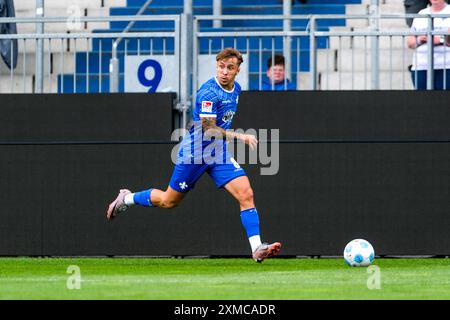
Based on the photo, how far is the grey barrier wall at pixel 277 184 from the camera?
16.2m

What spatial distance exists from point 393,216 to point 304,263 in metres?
1.67

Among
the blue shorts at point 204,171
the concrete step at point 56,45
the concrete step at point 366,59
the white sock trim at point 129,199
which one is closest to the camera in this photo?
the blue shorts at point 204,171

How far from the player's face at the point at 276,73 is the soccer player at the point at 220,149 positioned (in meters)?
2.41

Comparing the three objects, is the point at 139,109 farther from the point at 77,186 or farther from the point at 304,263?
the point at 304,263

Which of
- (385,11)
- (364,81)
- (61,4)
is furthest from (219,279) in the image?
(61,4)

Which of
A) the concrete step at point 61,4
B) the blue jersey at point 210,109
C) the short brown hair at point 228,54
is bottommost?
the blue jersey at point 210,109

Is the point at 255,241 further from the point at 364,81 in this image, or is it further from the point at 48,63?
the point at 48,63

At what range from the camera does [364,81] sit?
1692 centimetres

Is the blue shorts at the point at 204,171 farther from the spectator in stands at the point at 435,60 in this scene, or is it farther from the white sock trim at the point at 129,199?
the spectator in stands at the point at 435,60

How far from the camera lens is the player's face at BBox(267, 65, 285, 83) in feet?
54.5

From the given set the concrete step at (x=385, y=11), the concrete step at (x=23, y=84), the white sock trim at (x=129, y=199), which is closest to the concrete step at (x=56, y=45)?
the concrete step at (x=23, y=84)

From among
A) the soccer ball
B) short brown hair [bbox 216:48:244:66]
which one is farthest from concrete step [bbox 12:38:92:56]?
the soccer ball
